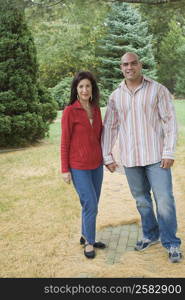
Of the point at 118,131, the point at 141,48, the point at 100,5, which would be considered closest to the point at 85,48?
the point at 141,48

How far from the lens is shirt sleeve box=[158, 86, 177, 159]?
11.2 ft

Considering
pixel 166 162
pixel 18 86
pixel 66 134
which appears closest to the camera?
pixel 166 162

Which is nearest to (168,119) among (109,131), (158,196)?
(109,131)

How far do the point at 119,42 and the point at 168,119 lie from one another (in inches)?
918

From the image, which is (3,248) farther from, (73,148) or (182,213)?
(182,213)

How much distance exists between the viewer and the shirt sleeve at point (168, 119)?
342 cm

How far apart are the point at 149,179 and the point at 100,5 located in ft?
8.33

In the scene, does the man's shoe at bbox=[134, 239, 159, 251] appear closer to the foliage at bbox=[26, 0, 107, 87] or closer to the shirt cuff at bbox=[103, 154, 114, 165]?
the shirt cuff at bbox=[103, 154, 114, 165]

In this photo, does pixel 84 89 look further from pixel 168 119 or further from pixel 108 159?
pixel 168 119

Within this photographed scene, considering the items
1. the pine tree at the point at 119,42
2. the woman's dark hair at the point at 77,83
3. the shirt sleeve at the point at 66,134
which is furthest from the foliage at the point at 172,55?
the shirt sleeve at the point at 66,134

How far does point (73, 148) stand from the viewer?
12.0ft

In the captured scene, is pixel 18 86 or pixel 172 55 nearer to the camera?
pixel 18 86

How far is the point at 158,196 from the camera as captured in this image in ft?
11.6

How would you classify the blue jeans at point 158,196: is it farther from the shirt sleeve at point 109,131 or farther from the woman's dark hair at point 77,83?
the woman's dark hair at point 77,83
